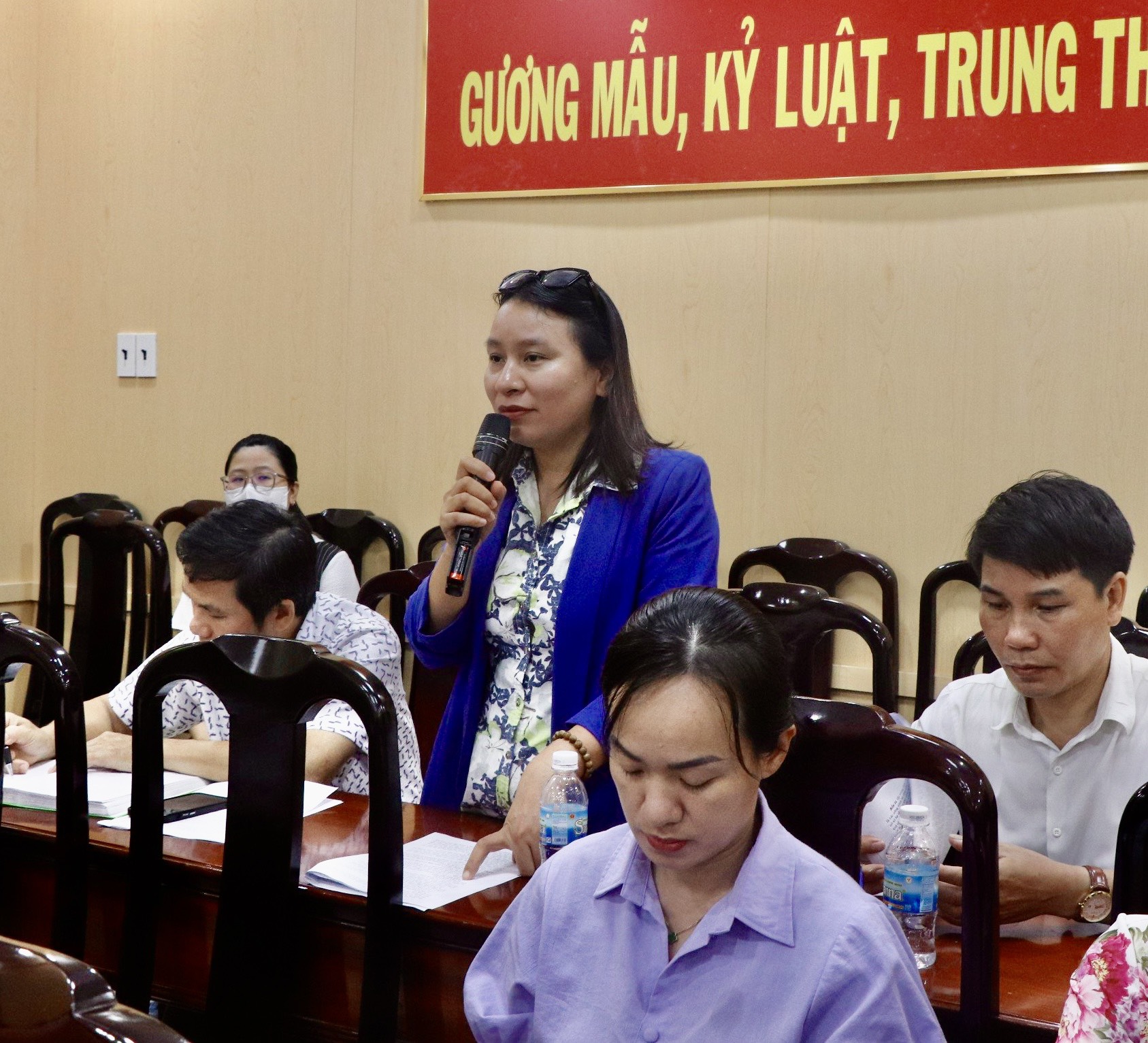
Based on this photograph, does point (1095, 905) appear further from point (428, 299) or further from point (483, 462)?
point (428, 299)

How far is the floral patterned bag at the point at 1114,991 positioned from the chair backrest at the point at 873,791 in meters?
0.31

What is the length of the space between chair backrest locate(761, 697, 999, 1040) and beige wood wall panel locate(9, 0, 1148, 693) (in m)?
2.07

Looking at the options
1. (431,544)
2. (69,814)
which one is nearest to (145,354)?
(431,544)

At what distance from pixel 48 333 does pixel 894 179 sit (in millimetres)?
2964

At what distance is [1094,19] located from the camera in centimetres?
320

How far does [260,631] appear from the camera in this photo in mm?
2361

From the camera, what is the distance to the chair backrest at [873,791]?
4.49 feet

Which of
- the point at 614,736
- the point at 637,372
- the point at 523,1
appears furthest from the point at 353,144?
the point at 614,736

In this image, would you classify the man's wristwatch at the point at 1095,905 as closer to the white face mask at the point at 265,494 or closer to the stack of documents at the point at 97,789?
the stack of documents at the point at 97,789

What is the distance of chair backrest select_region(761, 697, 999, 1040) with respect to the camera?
1.37m

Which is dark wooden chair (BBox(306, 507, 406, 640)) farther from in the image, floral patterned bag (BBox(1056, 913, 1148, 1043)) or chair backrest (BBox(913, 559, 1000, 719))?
floral patterned bag (BBox(1056, 913, 1148, 1043))

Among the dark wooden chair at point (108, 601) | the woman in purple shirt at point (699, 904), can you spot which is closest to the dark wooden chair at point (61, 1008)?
the woman in purple shirt at point (699, 904)

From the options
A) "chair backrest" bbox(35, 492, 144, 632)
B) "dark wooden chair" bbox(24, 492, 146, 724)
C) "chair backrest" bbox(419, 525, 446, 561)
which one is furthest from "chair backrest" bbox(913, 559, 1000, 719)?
"chair backrest" bbox(35, 492, 144, 632)

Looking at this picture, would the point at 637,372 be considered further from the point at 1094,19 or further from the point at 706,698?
the point at 706,698
